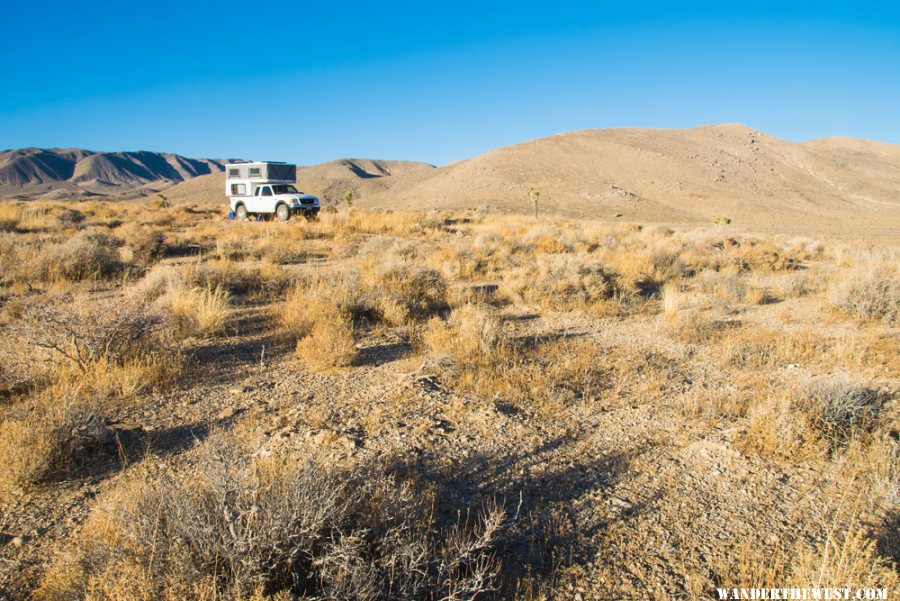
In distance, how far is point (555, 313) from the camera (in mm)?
7973

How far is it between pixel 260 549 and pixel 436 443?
1774mm

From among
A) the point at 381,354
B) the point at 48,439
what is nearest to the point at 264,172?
the point at 381,354

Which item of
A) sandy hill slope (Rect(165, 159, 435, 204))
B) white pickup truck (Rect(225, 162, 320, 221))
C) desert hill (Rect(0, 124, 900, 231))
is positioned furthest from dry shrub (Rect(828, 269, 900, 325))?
sandy hill slope (Rect(165, 159, 435, 204))

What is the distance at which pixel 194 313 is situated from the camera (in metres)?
6.32

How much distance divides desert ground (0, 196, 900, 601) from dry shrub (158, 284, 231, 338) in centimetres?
4

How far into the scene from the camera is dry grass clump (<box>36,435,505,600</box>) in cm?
213

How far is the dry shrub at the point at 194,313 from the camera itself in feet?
19.8

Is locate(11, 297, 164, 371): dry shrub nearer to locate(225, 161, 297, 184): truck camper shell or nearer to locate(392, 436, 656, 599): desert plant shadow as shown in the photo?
locate(392, 436, 656, 599): desert plant shadow

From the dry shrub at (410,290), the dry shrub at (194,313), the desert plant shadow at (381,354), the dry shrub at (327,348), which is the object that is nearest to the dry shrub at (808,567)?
the desert plant shadow at (381,354)

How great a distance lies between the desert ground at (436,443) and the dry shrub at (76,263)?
501mm

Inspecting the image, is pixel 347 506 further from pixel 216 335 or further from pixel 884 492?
pixel 216 335

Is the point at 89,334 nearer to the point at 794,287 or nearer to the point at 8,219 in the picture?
the point at 794,287

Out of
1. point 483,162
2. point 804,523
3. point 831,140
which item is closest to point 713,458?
point 804,523

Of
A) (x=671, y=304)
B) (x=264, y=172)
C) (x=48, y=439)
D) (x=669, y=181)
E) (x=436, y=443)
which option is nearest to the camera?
(x=48, y=439)
